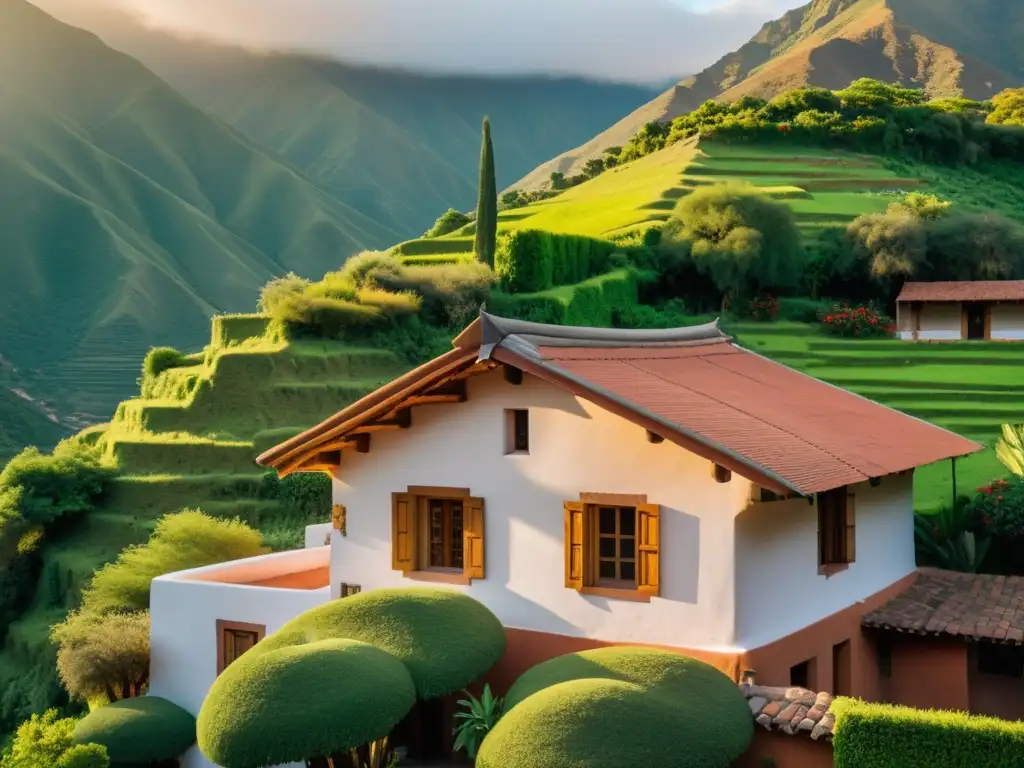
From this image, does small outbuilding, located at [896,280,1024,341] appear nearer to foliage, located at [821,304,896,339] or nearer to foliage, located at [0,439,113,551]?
foliage, located at [821,304,896,339]

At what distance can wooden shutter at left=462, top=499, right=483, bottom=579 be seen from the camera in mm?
17953

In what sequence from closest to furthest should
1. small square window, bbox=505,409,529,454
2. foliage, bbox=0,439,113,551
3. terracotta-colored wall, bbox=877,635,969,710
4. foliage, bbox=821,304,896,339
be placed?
1. small square window, bbox=505,409,529,454
2. terracotta-colored wall, bbox=877,635,969,710
3. foliage, bbox=0,439,113,551
4. foliage, bbox=821,304,896,339

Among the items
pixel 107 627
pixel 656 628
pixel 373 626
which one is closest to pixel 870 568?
pixel 656 628

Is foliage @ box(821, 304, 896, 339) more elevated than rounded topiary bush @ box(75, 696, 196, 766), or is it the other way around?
foliage @ box(821, 304, 896, 339)

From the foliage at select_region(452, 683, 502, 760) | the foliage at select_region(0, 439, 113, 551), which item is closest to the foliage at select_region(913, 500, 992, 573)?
the foliage at select_region(452, 683, 502, 760)

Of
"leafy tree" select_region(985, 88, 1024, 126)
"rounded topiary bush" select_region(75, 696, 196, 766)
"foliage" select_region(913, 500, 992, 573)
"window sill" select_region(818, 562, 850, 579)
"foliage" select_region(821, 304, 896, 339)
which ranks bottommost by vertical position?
"rounded topiary bush" select_region(75, 696, 196, 766)

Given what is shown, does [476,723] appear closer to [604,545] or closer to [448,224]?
[604,545]

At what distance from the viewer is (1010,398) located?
4169 centimetres

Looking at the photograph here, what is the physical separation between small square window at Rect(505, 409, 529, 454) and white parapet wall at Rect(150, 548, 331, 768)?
4.34 metres

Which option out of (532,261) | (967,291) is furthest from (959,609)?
(967,291)

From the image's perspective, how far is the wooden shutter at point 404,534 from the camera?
61.6ft

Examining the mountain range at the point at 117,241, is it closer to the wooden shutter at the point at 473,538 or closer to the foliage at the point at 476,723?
the wooden shutter at the point at 473,538

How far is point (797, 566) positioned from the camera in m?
17.5

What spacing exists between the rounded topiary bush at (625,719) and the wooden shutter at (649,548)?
4.98 feet
